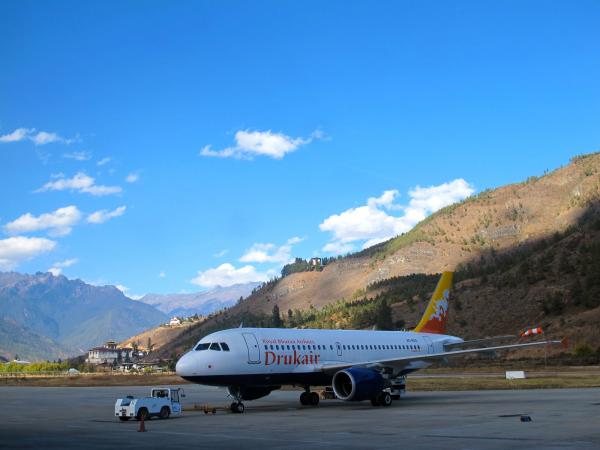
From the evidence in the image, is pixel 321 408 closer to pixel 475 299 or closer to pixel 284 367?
pixel 284 367

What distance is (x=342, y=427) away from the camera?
24797 mm

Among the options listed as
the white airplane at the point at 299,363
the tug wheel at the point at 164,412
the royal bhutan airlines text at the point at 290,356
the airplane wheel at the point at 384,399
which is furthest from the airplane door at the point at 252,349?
the airplane wheel at the point at 384,399

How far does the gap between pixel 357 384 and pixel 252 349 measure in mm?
5319

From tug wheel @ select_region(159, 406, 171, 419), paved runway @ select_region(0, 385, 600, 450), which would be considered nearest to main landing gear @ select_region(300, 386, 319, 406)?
paved runway @ select_region(0, 385, 600, 450)

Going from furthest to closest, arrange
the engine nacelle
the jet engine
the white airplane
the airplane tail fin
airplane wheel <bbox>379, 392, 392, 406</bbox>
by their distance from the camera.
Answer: the airplane tail fin, airplane wheel <bbox>379, 392, 392, 406</bbox>, the jet engine, the engine nacelle, the white airplane

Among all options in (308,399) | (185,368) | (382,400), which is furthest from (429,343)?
(185,368)

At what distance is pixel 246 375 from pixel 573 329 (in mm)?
73217

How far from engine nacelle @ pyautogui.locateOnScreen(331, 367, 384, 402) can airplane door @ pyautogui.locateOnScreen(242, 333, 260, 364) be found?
400 centimetres

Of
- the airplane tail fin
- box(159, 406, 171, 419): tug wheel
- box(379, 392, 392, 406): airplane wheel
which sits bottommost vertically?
box(379, 392, 392, 406): airplane wheel

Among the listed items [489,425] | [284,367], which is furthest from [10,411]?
[489,425]

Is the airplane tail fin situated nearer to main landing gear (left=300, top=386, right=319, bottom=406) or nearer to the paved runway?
the paved runway

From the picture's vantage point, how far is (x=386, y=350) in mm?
43000

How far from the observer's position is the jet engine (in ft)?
114

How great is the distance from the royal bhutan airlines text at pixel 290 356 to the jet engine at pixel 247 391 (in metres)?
1.55
